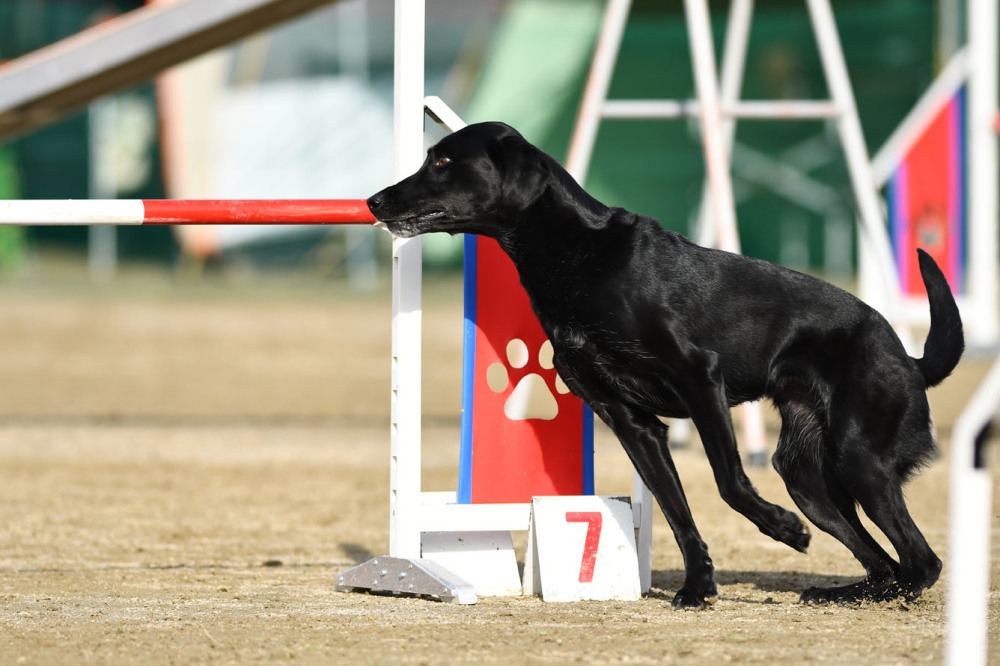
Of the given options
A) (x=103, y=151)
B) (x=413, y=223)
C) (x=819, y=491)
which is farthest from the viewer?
(x=103, y=151)

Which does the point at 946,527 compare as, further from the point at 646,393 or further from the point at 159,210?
the point at 159,210

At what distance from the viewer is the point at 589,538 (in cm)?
386

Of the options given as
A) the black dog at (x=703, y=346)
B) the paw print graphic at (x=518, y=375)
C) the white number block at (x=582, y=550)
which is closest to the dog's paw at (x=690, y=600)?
the black dog at (x=703, y=346)

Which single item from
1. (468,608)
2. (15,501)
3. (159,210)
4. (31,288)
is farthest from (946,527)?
(31,288)

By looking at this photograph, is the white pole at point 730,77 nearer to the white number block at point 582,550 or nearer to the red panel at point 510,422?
the red panel at point 510,422

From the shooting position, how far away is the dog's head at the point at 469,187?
3729 millimetres

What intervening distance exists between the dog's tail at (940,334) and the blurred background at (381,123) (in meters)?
17.2

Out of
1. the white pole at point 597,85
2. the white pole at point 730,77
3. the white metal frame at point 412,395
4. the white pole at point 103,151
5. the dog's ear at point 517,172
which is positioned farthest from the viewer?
the white pole at point 103,151

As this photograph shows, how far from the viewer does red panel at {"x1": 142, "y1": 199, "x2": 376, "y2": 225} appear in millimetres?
3887

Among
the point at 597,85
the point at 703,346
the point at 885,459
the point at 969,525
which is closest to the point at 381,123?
the point at 597,85

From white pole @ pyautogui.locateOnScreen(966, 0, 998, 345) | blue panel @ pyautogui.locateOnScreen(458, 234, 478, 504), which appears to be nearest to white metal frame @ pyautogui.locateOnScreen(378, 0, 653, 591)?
blue panel @ pyautogui.locateOnScreen(458, 234, 478, 504)

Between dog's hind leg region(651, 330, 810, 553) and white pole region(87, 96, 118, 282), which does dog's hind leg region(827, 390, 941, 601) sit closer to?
dog's hind leg region(651, 330, 810, 553)

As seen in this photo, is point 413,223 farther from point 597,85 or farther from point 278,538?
point 597,85

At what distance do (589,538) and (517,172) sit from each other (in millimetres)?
1106
